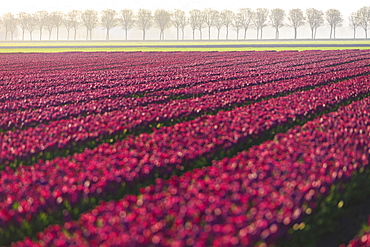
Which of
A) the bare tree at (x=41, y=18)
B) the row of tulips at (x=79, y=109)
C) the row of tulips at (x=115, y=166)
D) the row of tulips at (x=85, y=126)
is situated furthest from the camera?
the bare tree at (x=41, y=18)

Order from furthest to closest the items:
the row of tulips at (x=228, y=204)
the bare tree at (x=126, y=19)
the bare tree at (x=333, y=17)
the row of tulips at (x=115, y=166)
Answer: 1. the bare tree at (x=126, y=19)
2. the bare tree at (x=333, y=17)
3. the row of tulips at (x=115, y=166)
4. the row of tulips at (x=228, y=204)

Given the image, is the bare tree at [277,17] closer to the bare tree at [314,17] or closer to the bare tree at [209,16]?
the bare tree at [314,17]

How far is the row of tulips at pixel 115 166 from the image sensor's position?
20.0 feet

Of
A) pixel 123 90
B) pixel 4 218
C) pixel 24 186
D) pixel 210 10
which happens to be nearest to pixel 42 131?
pixel 24 186

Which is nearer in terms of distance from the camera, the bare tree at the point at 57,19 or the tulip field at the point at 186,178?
the tulip field at the point at 186,178

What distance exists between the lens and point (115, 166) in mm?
7473

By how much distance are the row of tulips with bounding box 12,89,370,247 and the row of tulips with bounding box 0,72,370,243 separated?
2.07 ft

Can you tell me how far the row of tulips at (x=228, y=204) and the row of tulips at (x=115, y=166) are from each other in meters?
0.63

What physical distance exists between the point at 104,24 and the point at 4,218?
13457 centimetres

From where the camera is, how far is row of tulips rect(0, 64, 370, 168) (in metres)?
9.04

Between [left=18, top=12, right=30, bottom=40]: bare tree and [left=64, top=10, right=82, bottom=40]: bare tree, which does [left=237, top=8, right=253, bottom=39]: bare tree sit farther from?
[left=18, top=12, right=30, bottom=40]: bare tree

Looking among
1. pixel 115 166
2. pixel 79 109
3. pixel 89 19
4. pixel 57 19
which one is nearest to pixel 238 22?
pixel 89 19

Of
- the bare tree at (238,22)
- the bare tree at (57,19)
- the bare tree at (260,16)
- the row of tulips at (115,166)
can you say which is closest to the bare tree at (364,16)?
the bare tree at (260,16)

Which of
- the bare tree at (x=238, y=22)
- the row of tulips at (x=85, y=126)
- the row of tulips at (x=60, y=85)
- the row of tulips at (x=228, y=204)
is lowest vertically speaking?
the row of tulips at (x=228, y=204)
